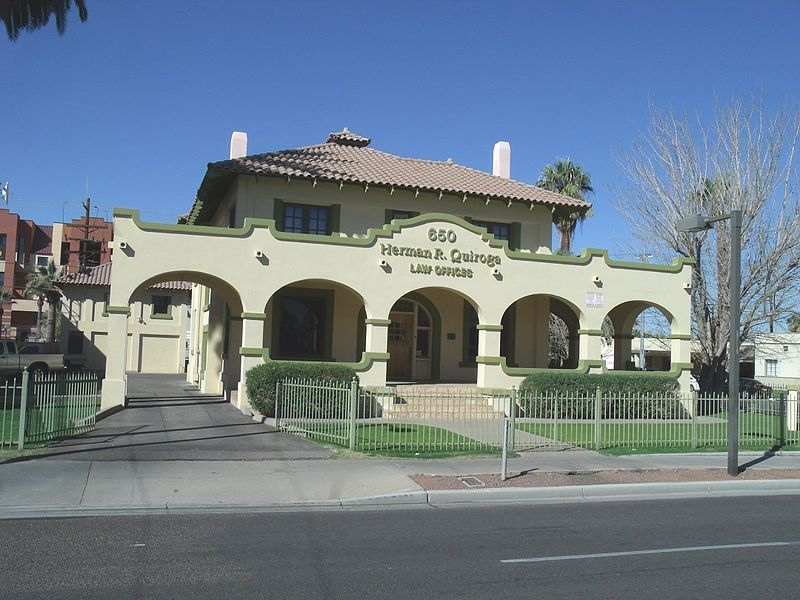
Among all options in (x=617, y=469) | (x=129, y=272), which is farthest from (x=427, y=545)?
(x=129, y=272)

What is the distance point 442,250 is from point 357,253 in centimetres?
262

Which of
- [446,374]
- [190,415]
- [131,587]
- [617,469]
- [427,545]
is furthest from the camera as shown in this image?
[446,374]

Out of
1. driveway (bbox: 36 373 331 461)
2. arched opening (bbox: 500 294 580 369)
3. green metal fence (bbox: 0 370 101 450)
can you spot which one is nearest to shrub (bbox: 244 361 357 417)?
driveway (bbox: 36 373 331 461)

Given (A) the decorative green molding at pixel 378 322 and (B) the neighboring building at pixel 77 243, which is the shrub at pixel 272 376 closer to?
(A) the decorative green molding at pixel 378 322

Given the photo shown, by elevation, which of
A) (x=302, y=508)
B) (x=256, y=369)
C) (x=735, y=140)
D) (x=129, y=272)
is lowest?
(x=302, y=508)

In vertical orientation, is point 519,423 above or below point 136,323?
below

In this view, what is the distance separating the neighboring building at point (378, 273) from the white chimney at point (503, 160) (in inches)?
40.0

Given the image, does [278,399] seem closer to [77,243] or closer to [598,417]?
[598,417]

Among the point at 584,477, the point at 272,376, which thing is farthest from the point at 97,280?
the point at 584,477

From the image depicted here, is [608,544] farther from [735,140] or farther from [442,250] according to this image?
[735,140]

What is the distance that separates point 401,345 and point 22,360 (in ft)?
51.6

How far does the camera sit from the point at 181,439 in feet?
49.7

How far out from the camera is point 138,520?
9164 mm

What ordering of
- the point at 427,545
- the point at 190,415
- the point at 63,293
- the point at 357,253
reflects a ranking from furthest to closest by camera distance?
the point at 63,293 < the point at 357,253 < the point at 190,415 < the point at 427,545
